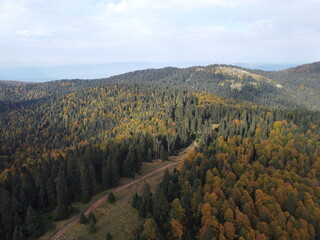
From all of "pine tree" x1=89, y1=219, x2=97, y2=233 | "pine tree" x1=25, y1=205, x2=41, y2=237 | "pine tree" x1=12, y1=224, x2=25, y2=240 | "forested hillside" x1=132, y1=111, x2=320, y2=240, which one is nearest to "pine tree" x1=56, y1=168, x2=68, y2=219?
"pine tree" x1=25, y1=205, x2=41, y2=237

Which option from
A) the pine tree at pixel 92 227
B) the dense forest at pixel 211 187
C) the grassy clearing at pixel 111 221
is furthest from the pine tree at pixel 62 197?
the pine tree at pixel 92 227

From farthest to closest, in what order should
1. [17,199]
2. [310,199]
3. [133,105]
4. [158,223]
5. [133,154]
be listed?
[133,105] < [133,154] < [17,199] < [310,199] < [158,223]

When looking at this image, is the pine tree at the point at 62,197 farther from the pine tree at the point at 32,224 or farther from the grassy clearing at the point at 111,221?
the pine tree at the point at 32,224

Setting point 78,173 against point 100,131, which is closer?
point 78,173

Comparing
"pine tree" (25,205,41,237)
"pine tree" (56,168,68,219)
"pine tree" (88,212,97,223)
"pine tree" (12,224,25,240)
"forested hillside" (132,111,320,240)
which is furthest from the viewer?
"pine tree" (56,168,68,219)

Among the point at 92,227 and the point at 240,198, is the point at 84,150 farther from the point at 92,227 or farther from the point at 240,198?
the point at 240,198

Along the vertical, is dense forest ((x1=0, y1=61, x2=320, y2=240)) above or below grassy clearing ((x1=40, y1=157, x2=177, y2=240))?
above

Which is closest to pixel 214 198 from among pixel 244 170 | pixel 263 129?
pixel 244 170

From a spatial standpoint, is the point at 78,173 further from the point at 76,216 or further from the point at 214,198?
the point at 214,198

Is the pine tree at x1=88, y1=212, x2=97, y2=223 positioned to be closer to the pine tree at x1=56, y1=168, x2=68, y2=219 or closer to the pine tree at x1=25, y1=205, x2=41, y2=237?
the pine tree at x1=56, y1=168, x2=68, y2=219

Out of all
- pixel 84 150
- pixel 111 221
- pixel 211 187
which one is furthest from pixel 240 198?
pixel 84 150

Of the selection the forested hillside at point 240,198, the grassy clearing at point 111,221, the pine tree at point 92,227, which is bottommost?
the grassy clearing at point 111,221
